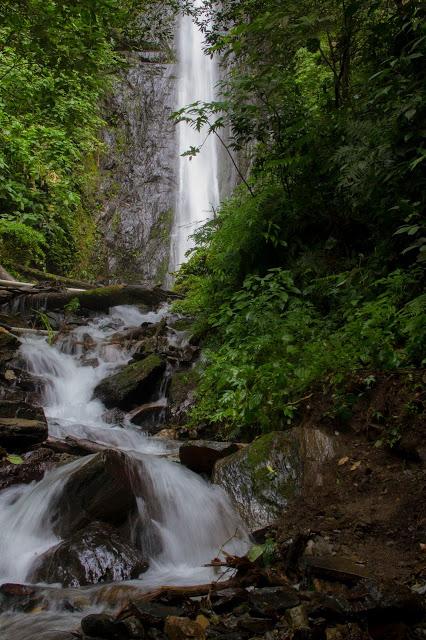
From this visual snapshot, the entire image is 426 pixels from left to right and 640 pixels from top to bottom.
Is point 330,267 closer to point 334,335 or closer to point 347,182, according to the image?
point 347,182

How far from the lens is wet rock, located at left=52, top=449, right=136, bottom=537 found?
369 cm

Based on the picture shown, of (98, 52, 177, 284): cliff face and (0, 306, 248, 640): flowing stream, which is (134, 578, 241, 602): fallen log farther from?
(98, 52, 177, 284): cliff face

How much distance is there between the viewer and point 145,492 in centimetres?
415

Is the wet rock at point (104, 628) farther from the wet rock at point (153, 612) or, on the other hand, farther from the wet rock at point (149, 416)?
the wet rock at point (149, 416)

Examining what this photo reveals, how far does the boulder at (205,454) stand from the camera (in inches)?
178

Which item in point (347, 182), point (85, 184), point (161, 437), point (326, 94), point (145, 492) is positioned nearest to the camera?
point (145, 492)

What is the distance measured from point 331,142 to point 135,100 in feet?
61.3

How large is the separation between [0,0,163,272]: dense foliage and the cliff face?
1.11 m

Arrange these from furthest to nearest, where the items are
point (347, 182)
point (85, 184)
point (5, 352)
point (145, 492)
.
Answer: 1. point (85, 184)
2. point (5, 352)
3. point (347, 182)
4. point (145, 492)

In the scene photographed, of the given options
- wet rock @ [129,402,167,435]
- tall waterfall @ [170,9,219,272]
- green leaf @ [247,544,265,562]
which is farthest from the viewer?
tall waterfall @ [170,9,219,272]

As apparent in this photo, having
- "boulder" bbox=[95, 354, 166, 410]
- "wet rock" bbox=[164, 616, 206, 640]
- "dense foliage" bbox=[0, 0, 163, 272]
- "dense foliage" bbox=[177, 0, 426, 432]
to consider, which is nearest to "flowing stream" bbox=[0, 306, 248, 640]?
"wet rock" bbox=[164, 616, 206, 640]

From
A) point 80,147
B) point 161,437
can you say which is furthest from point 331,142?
point 80,147

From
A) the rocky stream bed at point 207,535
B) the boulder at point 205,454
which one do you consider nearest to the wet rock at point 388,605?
the rocky stream bed at point 207,535

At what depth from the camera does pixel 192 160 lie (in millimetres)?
22938
